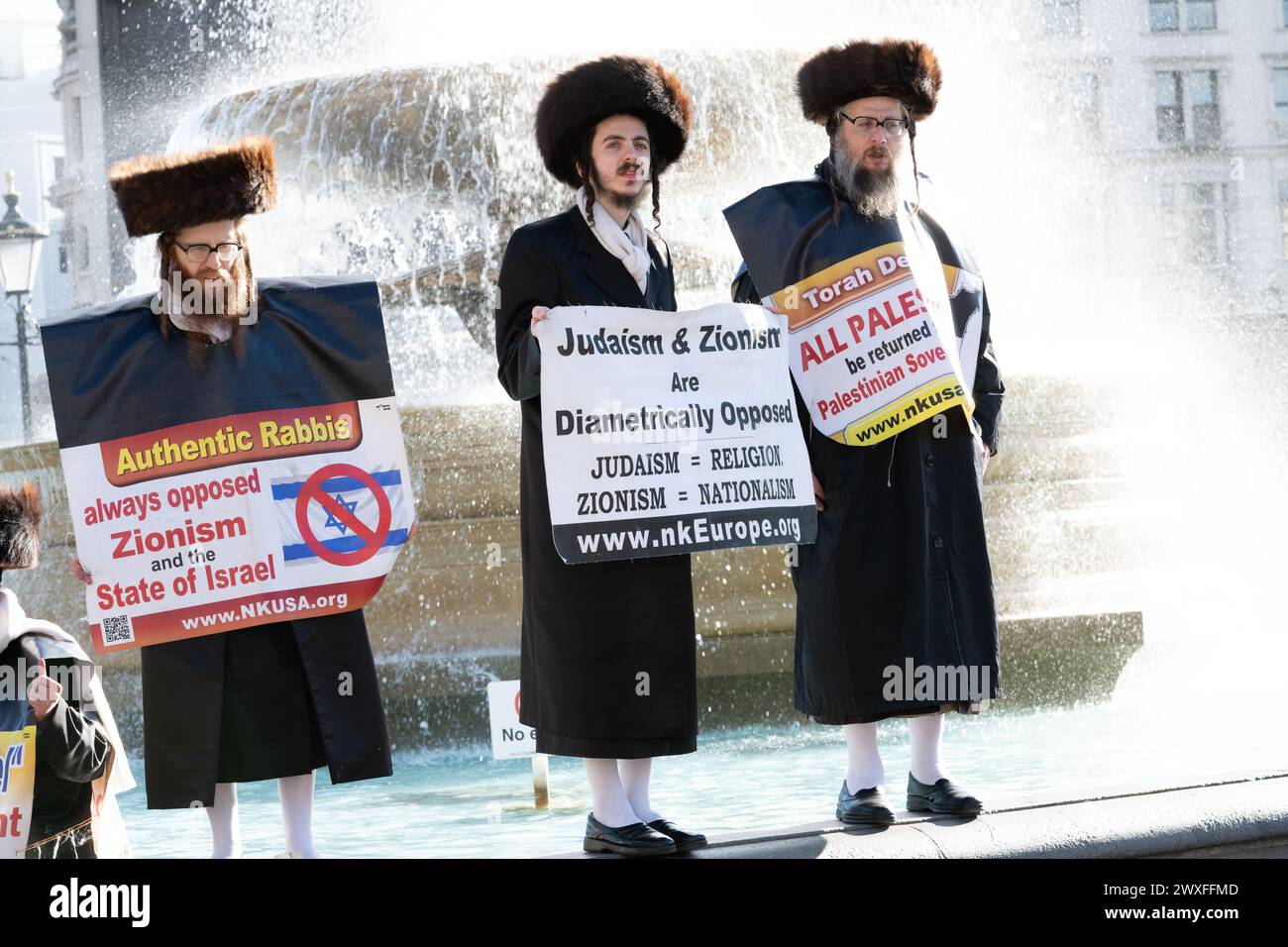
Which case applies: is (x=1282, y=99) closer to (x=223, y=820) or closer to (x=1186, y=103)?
→ (x=1186, y=103)

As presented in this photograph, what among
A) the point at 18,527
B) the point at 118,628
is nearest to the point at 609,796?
the point at 118,628

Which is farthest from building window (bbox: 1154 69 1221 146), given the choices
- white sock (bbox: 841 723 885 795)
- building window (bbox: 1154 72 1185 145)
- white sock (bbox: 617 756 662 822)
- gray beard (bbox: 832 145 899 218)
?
white sock (bbox: 617 756 662 822)

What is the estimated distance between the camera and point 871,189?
4.21 metres

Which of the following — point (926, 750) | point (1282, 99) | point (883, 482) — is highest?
point (1282, 99)

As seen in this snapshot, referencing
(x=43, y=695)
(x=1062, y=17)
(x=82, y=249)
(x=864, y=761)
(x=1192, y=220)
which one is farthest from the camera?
(x=1192, y=220)

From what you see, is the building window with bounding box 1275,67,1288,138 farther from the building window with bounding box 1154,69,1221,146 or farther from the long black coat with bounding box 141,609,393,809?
the long black coat with bounding box 141,609,393,809

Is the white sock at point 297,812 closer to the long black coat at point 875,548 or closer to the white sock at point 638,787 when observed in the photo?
the white sock at point 638,787

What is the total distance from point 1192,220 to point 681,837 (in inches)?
1783

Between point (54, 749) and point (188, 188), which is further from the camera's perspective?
point (188, 188)

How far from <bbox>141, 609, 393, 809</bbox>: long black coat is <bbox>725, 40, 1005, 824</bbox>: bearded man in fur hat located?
1.14m

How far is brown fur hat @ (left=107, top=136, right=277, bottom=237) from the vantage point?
3768 mm

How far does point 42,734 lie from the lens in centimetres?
357

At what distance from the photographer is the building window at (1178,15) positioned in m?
46.2

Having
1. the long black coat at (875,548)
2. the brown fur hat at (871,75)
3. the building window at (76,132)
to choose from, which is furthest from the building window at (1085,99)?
the long black coat at (875,548)
